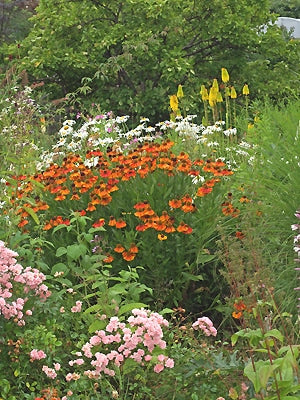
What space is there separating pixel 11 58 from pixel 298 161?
633cm

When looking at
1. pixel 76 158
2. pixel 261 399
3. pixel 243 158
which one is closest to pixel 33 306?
pixel 261 399

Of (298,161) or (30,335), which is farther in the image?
(298,161)

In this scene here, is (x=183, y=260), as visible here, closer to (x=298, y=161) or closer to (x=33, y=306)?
(x=298, y=161)

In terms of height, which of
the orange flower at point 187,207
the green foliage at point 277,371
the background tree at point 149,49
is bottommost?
the background tree at point 149,49

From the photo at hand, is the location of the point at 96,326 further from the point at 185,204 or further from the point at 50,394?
the point at 185,204

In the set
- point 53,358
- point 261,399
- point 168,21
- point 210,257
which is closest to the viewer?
point 261,399

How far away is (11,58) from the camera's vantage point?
10.1m

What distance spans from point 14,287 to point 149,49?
6.10 m

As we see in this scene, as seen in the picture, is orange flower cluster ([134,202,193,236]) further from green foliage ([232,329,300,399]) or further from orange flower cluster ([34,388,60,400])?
green foliage ([232,329,300,399])

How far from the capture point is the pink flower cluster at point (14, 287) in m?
3.16

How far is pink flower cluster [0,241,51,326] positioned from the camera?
3.16 metres

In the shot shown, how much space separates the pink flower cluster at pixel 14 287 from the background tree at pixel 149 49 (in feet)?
18.6

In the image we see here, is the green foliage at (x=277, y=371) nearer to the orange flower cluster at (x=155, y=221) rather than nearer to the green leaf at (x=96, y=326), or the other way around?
the green leaf at (x=96, y=326)

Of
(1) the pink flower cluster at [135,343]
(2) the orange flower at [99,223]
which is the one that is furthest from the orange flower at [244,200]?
(1) the pink flower cluster at [135,343]
